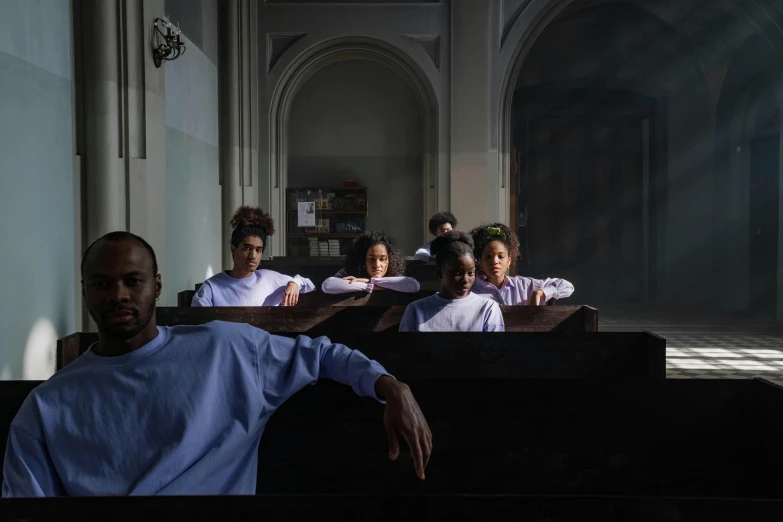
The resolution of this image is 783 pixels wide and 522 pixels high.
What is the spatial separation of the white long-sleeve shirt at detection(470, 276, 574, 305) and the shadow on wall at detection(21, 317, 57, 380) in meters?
2.36

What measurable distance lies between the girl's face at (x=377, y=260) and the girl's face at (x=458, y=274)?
1.43 m

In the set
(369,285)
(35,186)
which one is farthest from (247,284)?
(35,186)

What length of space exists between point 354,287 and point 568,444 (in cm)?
309

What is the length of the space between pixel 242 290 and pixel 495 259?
1.50m

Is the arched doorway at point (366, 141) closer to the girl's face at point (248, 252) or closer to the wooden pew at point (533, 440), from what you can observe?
the girl's face at point (248, 252)

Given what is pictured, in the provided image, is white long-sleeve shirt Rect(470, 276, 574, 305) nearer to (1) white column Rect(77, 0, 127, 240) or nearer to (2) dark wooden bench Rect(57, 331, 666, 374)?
(2) dark wooden bench Rect(57, 331, 666, 374)

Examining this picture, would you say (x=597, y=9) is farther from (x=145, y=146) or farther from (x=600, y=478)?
(x=600, y=478)

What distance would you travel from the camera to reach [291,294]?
16.3 ft

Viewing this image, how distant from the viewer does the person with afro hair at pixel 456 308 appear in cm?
383

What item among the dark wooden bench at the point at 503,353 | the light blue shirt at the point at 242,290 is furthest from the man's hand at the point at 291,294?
the dark wooden bench at the point at 503,353

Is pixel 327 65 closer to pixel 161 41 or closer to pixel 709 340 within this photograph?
pixel 161 41

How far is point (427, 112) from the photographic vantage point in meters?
10.8

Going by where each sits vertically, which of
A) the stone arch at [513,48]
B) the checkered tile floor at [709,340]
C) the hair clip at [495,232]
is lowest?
the checkered tile floor at [709,340]

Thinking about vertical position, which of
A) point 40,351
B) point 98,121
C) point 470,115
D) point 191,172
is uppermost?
point 470,115
